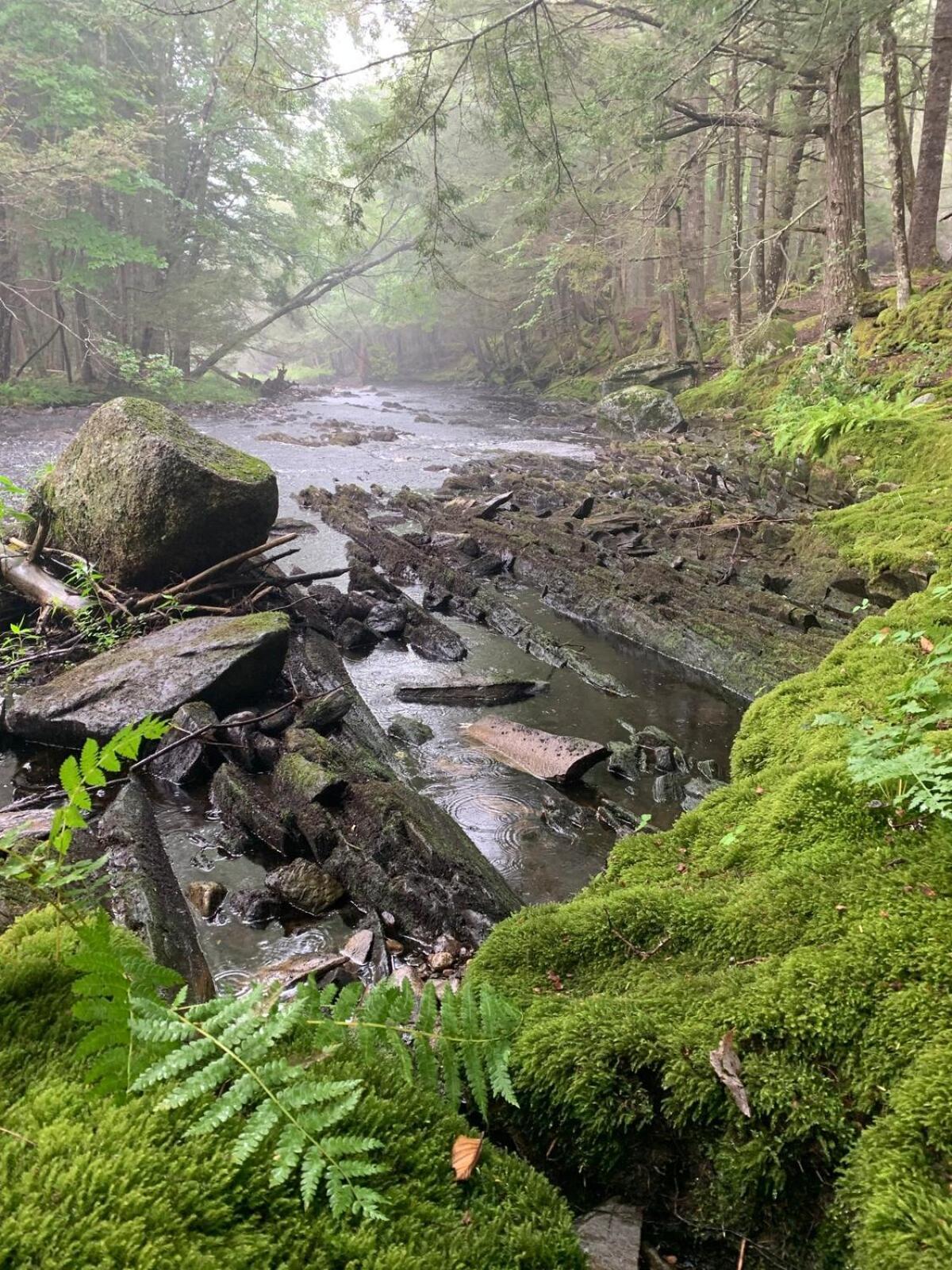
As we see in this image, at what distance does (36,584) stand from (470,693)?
15.7 feet

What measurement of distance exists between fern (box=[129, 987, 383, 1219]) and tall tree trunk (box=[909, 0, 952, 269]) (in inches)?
732

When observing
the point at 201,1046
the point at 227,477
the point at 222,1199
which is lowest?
the point at 222,1199

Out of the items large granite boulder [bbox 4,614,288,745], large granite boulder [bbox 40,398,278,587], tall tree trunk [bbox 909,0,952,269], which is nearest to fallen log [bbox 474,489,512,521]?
large granite boulder [bbox 40,398,278,587]

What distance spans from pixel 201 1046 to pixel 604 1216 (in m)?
1.10

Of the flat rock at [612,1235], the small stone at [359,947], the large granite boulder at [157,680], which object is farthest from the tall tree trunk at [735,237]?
the flat rock at [612,1235]

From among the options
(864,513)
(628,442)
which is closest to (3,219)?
(628,442)

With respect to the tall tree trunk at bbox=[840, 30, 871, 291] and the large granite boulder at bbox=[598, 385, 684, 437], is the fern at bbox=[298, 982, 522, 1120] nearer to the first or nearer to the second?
the tall tree trunk at bbox=[840, 30, 871, 291]

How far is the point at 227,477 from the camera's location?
24.8 feet

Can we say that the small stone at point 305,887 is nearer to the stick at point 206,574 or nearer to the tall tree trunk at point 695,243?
the stick at point 206,574

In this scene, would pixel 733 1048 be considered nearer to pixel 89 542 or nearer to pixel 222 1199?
pixel 222 1199

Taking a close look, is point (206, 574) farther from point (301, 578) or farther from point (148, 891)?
point (148, 891)

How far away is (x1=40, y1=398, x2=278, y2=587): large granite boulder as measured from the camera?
730cm

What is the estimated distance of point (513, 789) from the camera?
5.50 meters

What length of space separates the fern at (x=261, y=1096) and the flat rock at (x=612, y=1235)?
0.60 m
